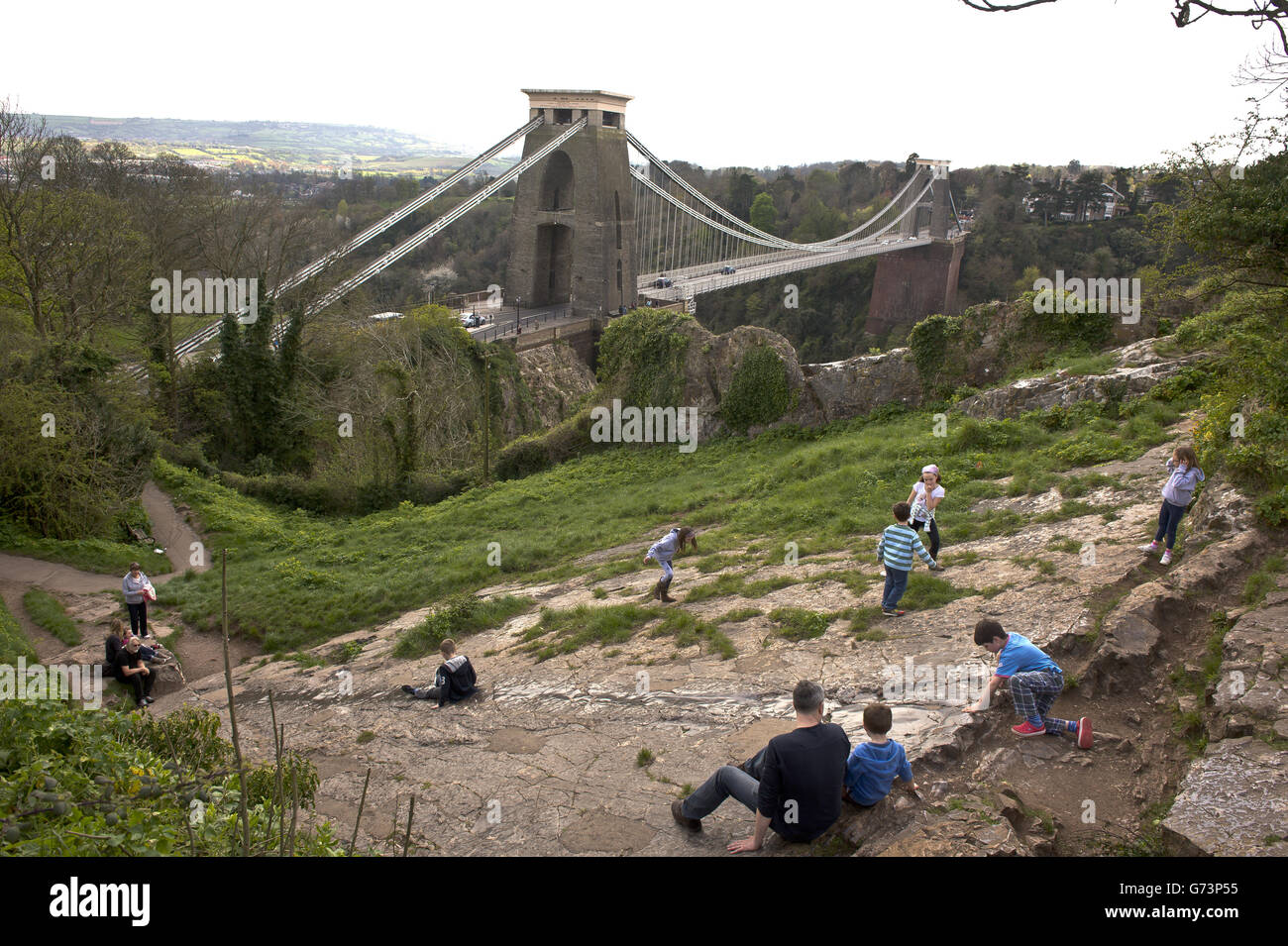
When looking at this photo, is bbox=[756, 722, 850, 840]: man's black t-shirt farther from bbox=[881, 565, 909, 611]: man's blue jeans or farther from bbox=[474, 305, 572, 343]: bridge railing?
bbox=[474, 305, 572, 343]: bridge railing

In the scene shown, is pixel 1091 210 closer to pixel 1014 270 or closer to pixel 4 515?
pixel 1014 270

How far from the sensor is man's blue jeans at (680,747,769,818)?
4625 mm

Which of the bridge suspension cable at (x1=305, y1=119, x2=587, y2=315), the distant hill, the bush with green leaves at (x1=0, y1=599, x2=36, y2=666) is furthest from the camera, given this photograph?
the distant hill

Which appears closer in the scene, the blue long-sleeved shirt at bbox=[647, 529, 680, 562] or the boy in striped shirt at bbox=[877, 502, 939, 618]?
the boy in striped shirt at bbox=[877, 502, 939, 618]

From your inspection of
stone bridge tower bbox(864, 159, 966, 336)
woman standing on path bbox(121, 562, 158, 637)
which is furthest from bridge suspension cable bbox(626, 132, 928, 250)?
woman standing on path bbox(121, 562, 158, 637)

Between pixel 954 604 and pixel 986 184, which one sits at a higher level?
pixel 986 184

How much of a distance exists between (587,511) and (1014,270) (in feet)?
180

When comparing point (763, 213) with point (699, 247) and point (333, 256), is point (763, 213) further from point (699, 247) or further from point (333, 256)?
point (333, 256)

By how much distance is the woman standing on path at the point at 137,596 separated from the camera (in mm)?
11062

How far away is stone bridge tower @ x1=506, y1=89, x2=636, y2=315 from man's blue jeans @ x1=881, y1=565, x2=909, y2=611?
37.4 metres

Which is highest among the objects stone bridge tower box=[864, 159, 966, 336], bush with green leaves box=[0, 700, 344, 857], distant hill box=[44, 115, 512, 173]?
distant hill box=[44, 115, 512, 173]

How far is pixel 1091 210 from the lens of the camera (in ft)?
210

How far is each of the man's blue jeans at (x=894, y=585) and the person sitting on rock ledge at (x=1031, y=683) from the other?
2.14 m
